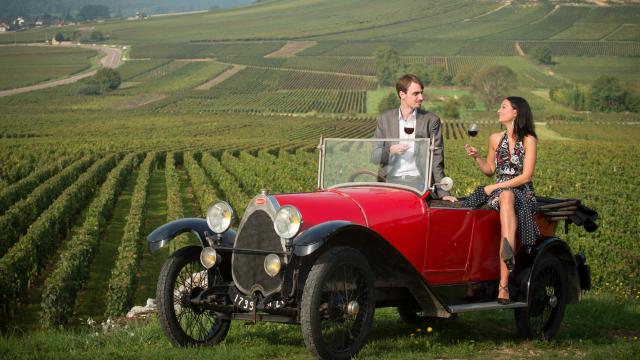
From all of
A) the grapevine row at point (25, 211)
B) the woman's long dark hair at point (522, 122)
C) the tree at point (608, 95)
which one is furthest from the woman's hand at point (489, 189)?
the tree at point (608, 95)

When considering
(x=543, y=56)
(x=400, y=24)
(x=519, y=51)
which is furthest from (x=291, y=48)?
(x=543, y=56)

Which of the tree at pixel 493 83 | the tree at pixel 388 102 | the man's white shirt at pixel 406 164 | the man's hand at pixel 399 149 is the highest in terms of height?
the man's hand at pixel 399 149

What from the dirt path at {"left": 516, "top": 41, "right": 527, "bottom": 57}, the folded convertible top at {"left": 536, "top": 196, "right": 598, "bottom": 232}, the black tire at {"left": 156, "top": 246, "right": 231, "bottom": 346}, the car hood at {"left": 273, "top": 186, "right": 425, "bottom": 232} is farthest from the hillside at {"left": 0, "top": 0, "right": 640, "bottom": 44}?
the black tire at {"left": 156, "top": 246, "right": 231, "bottom": 346}

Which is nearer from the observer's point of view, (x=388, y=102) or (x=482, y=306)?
(x=482, y=306)

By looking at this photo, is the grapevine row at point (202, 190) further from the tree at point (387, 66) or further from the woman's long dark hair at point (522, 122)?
the tree at point (387, 66)

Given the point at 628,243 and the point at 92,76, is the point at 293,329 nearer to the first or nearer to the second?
the point at 628,243

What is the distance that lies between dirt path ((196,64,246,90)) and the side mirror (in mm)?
129785

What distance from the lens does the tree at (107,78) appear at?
132 metres

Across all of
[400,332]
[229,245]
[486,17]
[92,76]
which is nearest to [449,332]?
[400,332]

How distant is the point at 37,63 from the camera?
149000 millimetres

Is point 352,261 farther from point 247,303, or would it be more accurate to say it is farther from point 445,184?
point 445,184

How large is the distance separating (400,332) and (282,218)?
2439 mm

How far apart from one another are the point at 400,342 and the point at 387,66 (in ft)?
436

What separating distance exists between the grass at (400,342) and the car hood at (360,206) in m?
1.10
